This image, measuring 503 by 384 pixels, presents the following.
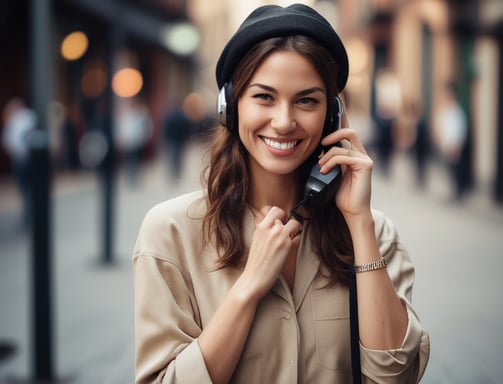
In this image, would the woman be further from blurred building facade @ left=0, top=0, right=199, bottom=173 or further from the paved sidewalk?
blurred building facade @ left=0, top=0, right=199, bottom=173

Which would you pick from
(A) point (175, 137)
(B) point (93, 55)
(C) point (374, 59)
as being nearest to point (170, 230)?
(A) point (175, 137)

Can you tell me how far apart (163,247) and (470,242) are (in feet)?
28.6

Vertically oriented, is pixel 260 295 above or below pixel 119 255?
above

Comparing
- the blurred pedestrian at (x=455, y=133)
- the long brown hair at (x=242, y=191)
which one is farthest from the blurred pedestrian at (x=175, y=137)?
the long brown hair at (x=242, y=191)

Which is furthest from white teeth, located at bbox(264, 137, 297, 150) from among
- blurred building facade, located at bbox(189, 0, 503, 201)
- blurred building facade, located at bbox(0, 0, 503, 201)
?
blurred building facade, located at bbox(0, 0, 503, 201)

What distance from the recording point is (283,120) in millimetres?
2088

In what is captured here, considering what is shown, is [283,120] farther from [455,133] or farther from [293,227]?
[455,133]

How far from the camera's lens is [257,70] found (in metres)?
2.09

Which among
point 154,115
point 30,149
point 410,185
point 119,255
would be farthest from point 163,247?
point 154,115

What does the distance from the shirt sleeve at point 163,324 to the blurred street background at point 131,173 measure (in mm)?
828

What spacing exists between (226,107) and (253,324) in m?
0.69

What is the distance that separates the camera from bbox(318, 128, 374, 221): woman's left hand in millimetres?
2207

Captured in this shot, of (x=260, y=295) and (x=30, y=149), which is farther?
(x=30, y=149)

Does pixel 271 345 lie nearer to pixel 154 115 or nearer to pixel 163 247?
pixel 163 247
